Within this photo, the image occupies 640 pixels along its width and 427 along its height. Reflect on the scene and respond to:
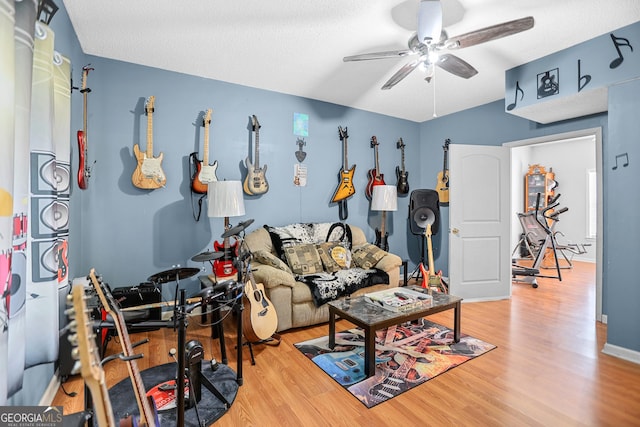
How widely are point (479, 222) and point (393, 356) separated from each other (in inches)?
89.1

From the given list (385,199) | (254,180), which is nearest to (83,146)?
(254,180)

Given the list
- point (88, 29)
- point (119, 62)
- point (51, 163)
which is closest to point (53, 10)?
point (88, 29)

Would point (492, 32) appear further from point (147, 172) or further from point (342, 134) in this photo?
point (147, 172)

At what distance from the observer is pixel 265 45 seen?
100 inches

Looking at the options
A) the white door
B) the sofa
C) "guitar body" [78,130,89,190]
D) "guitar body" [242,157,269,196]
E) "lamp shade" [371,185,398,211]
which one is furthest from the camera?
"lamp shade" [371,185,398,211]

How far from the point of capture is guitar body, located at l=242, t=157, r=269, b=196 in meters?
3.40

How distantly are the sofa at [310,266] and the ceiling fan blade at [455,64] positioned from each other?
2.00 m

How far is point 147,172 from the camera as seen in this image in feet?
9.42

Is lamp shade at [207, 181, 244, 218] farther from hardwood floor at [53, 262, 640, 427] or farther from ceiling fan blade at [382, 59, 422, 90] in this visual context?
ceiling fan blade at [382, 59, 422, 90]

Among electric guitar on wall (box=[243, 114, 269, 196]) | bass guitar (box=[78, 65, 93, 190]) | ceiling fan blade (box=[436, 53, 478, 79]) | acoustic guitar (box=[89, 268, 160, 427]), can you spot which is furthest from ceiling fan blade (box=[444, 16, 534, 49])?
bass guitar (box=[78, 65, 93, 190])

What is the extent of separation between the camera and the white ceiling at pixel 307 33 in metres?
2.06

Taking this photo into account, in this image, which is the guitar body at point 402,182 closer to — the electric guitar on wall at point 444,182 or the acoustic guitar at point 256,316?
the electric guitar on wall at point 444,182

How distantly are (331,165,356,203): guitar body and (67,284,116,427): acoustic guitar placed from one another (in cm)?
347

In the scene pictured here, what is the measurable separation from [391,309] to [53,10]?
2.89 m
